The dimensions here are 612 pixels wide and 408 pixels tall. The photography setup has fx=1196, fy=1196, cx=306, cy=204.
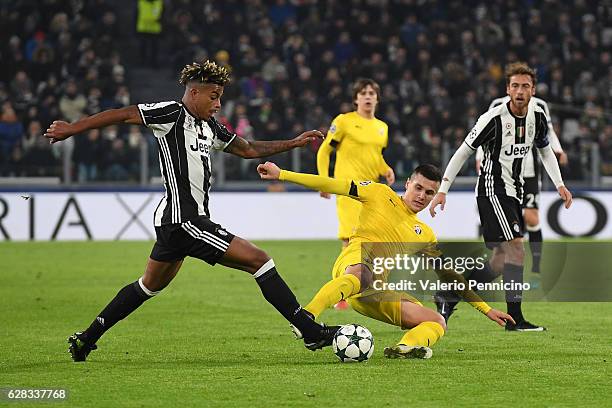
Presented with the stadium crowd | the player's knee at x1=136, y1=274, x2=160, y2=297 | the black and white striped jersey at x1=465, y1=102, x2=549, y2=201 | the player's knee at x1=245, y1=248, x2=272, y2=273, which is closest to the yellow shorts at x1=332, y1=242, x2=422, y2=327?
the player's knee at x1=245, y1=248, x2=272, y2=273

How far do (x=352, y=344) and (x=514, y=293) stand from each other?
8.27 ft

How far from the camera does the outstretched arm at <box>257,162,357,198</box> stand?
6988mm

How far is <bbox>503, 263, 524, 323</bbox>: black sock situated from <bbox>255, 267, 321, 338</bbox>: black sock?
245 cm

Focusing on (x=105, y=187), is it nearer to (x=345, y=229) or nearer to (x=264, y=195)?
(x=264, y=195)

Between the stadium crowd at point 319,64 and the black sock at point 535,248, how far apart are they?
7286 millimetres

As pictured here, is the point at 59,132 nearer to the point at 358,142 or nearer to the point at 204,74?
the point at 204,74

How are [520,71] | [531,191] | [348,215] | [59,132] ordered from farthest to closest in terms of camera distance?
[531,191] → [348,215] → [520,71] → [59,132]

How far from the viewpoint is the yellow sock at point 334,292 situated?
7.16 metres

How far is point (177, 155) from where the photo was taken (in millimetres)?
7047

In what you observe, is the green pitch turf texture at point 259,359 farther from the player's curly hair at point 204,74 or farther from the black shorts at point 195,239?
the player's curly hair at point 204,74

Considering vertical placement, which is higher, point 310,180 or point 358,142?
point 358,142

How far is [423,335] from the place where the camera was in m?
7.27

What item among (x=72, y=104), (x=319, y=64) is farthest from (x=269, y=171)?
(x=319, y=64)

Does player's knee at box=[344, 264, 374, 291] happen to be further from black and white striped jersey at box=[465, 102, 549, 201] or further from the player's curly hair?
black and white striped jersey at box=[465, 102, 549, 201]
